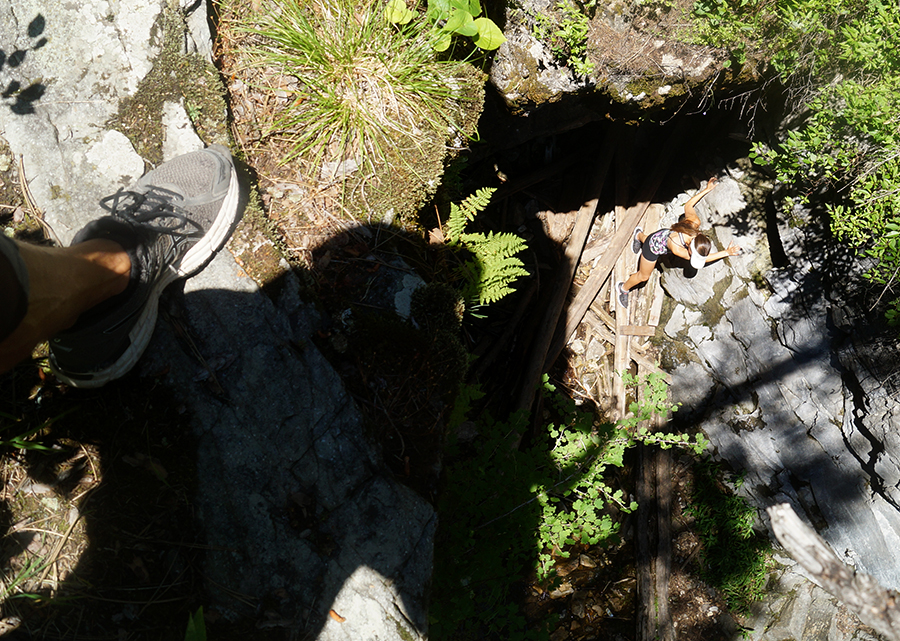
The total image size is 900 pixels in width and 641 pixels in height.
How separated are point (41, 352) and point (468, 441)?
12.2 feet

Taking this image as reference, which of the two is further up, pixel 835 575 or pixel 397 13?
pixel 397 13

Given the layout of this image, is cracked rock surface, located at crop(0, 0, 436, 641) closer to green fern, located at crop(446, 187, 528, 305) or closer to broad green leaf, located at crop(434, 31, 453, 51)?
green fern, located at crop(446, 187, 528, 305)

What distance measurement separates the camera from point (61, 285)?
2.28 meters

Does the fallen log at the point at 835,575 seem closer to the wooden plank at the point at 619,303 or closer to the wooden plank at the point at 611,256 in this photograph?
the wooden plank at the point at 611,256

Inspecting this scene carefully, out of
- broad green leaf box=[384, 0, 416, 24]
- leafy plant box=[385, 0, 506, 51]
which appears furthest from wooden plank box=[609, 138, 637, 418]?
broad green leaf box=[384, 0, 416, 24]

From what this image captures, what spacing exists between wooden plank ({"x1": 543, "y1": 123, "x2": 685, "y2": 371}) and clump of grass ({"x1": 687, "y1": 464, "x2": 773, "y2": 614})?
2726mm

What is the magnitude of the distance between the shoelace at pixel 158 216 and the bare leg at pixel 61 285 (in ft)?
0.79

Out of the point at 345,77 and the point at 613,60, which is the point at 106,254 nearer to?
the point at 345,77

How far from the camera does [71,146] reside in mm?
3143

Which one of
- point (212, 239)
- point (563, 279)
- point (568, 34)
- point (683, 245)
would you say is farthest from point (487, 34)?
point (683, 245)

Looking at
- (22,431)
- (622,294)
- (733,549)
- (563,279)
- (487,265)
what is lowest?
(733,549)

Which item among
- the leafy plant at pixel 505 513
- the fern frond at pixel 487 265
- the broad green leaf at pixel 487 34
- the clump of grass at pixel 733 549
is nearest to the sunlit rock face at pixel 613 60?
the broad green leaf at pixel 487 34

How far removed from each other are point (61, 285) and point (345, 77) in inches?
85.6

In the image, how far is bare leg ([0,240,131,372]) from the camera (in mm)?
2104
